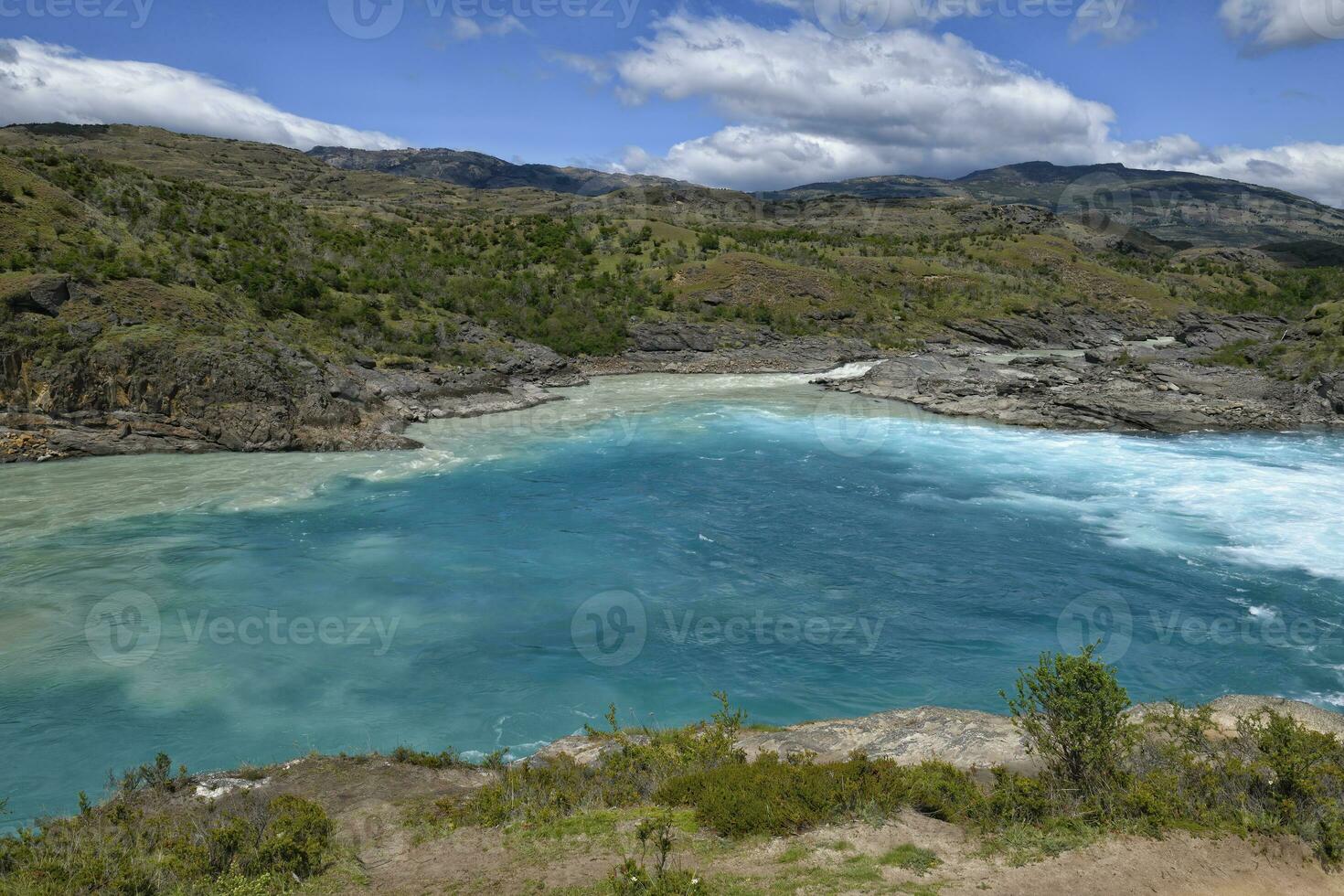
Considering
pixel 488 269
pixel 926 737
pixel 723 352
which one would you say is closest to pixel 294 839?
pixel 926 737

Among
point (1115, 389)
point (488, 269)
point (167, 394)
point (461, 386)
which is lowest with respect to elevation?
point (167, 394)

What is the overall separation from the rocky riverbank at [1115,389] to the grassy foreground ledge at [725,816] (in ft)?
97.9

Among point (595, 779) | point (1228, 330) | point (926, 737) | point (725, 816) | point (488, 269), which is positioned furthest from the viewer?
point (488, 269)

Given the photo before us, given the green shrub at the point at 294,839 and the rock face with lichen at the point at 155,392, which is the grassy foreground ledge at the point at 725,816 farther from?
the rock face with lichen at the point at 155,392

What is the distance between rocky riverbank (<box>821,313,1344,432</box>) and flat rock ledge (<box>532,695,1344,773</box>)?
27.4 m

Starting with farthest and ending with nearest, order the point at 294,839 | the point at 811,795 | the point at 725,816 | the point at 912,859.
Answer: the point at 811,795
the point at 725,816
the point at 294,839
the point at 912,859

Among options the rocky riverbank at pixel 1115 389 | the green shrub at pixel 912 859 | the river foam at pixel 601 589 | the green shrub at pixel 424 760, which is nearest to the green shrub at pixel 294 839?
the green shrub at pixel 424 760

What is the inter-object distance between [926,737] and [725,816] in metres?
3.50

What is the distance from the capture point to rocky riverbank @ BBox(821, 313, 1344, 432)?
34531 millimetres

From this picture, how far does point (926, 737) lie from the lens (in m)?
9.74

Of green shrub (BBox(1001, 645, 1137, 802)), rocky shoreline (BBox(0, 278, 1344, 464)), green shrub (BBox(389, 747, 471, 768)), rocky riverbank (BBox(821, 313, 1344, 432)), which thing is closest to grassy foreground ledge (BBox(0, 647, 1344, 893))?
green shrub (BBox(1001, 645, 1137, 802))

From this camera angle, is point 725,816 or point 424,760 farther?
point 424,760

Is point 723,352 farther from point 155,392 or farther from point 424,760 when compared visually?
point 424,760

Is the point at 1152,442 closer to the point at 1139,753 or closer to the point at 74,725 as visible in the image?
the point at 1139,753
